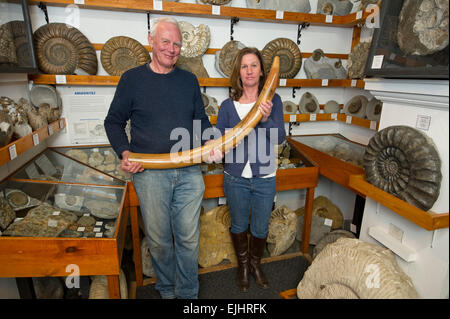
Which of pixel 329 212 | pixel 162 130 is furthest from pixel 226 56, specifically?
pixel 329 212

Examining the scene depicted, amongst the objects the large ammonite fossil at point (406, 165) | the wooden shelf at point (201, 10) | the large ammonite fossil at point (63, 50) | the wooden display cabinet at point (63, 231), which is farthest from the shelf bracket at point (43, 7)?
the large ammonite fossil at point (406, 165)

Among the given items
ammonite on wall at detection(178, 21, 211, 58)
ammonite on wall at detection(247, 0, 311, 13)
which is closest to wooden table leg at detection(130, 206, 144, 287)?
ammonite on wall at detection(178, 21, 211, 58)

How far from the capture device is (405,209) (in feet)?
3.56

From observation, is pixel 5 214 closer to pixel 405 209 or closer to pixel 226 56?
pixel 405 209

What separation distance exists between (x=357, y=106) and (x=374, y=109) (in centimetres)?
26

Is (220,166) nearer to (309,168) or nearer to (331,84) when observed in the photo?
(309,168)

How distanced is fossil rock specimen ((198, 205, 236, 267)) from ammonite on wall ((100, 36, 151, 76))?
153cm

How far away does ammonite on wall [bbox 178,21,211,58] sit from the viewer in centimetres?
261

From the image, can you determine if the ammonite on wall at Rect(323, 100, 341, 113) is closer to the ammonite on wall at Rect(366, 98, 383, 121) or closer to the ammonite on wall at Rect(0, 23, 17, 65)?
the ammonite on wall at Rect(366, 98, 383, 121)

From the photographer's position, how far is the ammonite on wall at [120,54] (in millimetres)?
2414

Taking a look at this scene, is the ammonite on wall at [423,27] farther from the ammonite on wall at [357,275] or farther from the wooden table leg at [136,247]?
the wooden table leg at [136,247]

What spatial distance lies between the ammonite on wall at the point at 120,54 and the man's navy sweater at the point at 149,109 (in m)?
0.83
